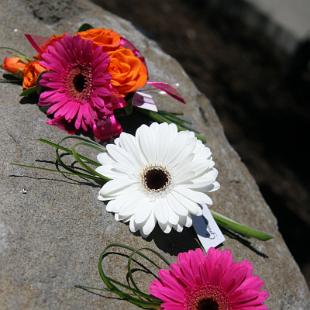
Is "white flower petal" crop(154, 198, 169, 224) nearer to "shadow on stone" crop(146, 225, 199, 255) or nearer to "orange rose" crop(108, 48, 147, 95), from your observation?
"shadow on stone" crop(146, 225, 199, 255)

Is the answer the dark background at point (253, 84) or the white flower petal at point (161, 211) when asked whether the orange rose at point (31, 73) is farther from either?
the dark background at point (253, 84)

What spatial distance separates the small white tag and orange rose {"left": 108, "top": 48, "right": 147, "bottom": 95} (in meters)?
0.35

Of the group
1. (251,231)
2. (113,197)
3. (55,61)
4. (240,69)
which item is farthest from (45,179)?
(240,69)

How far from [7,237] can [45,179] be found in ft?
0.61

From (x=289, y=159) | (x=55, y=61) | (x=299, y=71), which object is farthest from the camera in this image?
(x=299, y=71)

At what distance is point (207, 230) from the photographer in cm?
152

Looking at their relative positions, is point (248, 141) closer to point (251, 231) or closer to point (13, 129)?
point (251, 231)

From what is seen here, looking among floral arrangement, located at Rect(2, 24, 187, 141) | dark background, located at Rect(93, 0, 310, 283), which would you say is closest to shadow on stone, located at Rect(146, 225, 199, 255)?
floral arrangement, located at Rect(2, 24, 187, 141)

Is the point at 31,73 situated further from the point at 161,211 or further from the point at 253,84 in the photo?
the point at 253,84

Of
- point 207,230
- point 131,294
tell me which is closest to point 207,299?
point 131,294

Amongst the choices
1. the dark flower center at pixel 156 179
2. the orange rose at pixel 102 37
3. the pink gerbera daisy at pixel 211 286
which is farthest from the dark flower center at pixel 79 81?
the pink gerbera daisy at pixel 211 286

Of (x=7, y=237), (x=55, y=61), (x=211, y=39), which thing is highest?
(x=55, y=61)

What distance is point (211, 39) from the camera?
3.74 metres

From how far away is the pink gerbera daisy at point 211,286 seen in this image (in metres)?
1.26
